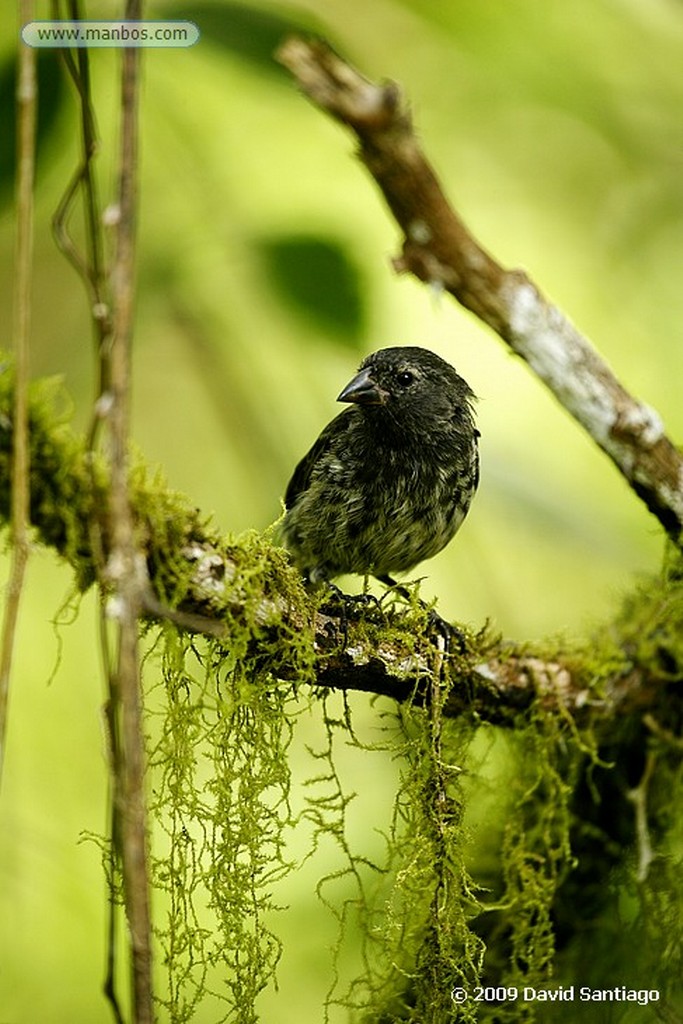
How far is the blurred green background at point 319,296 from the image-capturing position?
109 inches

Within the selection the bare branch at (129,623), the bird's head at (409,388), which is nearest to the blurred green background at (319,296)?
the bird's head at (409,388)

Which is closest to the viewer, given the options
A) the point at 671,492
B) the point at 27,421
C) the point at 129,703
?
the point at 129,703

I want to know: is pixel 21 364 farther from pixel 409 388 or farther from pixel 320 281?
pixel 409 388

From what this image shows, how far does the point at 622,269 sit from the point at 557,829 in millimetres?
2653

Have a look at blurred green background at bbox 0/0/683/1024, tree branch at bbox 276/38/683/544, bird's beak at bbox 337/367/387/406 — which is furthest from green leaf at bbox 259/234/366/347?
bird's beak at bbox 337/367/387/406

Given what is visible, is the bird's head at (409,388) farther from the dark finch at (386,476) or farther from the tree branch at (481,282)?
the tree branch at (481,282)

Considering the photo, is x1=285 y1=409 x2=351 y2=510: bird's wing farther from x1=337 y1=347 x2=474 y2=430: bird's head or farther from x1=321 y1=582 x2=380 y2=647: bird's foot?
x1=321 y1=582 x2=380 y2=647: bird's foot

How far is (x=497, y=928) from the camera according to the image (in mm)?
2883

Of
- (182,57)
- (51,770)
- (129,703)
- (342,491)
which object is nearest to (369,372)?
(342,491)

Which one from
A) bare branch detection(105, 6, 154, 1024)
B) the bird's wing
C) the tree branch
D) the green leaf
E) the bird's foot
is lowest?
bare branch detection(105, 6, 154, 1024)

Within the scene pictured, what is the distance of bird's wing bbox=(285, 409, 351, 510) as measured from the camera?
352cm

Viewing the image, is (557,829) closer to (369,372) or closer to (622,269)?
(369,372)

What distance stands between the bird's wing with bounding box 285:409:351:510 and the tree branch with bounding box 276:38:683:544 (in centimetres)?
114

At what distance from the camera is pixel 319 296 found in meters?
2.66
